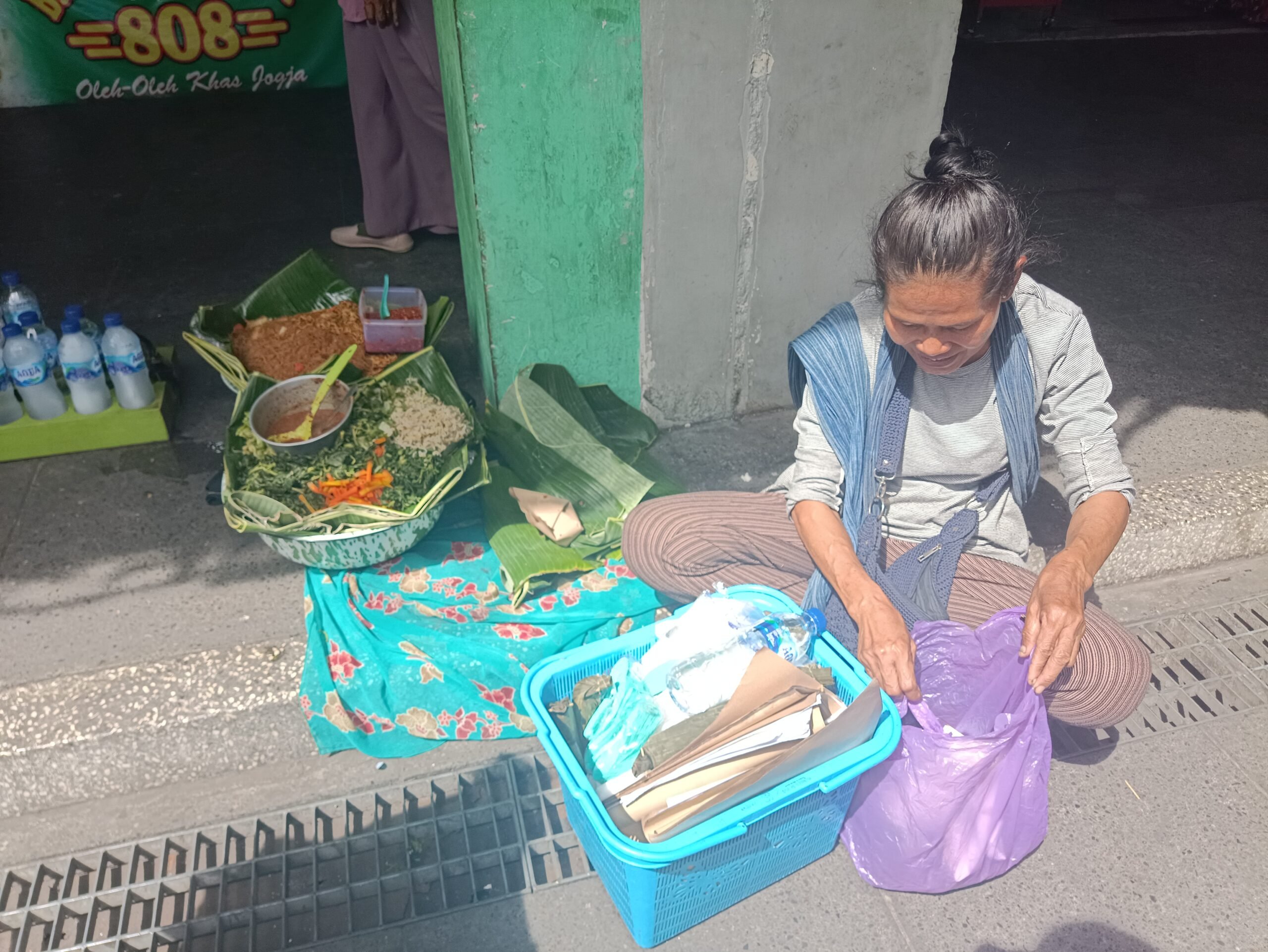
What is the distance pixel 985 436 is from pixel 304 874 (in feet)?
5.89

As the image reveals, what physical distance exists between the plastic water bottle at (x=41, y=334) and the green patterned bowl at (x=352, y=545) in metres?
1.11

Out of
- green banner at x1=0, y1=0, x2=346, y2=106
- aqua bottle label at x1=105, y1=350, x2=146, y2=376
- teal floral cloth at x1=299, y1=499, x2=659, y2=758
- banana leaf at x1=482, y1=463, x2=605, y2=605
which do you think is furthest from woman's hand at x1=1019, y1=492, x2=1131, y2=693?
green banner at x1=0, y1=0, x2=346, y2=106

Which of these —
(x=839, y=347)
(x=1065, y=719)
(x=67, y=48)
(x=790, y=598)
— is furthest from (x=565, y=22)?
(x=67, y=48)

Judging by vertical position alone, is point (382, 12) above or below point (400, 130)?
above

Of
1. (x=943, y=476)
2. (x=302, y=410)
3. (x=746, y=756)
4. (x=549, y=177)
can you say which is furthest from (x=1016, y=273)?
Result: (x=302, y=410)

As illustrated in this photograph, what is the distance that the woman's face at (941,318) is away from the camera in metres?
1.68

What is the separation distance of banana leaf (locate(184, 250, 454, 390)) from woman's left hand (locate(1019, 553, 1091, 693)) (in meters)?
2.03

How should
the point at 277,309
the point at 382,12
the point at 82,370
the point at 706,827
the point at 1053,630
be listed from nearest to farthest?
the point at 706,827, the point at 1053,630, the point at 82,370, the point at 277,309, the point at 382,12

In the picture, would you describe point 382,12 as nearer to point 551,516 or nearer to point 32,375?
point 32,375

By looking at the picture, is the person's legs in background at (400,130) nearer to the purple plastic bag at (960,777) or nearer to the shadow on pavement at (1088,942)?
the purple plastic bag at (960,777)

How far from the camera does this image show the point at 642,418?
2.98 meters

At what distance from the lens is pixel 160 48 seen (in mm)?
5891

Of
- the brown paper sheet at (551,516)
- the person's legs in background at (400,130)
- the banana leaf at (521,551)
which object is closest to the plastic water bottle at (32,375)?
the banana leaf at (521,551)

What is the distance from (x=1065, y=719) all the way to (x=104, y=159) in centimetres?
556
